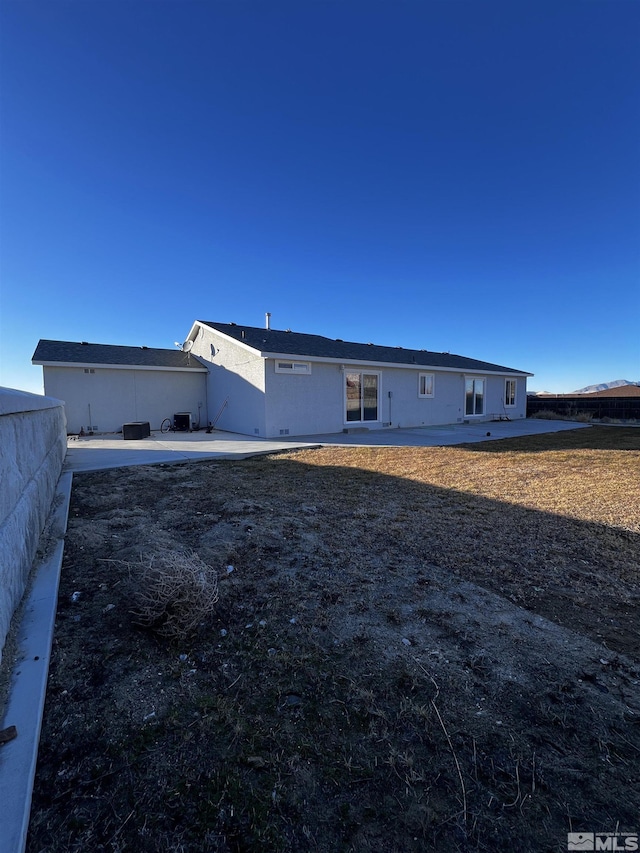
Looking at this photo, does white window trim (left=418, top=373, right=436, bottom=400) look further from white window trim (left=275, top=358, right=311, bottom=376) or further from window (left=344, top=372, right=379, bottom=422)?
white window trim (left=275, top=358, right=311, bottom=376)

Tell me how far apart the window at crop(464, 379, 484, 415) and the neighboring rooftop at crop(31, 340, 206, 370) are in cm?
1327

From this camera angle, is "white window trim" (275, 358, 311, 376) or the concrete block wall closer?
the concrete block wall

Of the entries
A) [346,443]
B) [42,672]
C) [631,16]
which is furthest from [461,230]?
[42,672]

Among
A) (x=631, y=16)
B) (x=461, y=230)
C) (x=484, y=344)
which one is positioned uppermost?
(x=631, y=16)

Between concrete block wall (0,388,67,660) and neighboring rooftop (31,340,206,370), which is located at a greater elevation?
neighboring rooftop (31,340,206,370)

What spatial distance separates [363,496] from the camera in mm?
5273

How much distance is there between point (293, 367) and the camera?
12.7 m

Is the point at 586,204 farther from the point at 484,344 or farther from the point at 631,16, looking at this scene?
the point at 484,344

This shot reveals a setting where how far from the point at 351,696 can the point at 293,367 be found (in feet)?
37.8

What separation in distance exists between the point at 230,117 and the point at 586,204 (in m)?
13.4

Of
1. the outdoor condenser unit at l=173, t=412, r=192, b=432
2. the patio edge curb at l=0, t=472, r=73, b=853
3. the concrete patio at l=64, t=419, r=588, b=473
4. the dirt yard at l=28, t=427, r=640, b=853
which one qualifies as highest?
the outdoor condenser unit at l=173, t=412, r=192, b=432

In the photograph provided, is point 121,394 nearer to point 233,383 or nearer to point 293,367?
point 233,383

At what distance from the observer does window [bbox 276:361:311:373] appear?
12391 mm

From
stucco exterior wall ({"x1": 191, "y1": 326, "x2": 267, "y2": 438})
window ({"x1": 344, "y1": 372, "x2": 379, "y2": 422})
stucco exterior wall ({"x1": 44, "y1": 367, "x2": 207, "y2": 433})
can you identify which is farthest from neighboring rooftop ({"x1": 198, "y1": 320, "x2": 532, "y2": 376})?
stucco exterior wall ({"x1": 44, "y1": 367, "x2": 207, "y2": 433})
